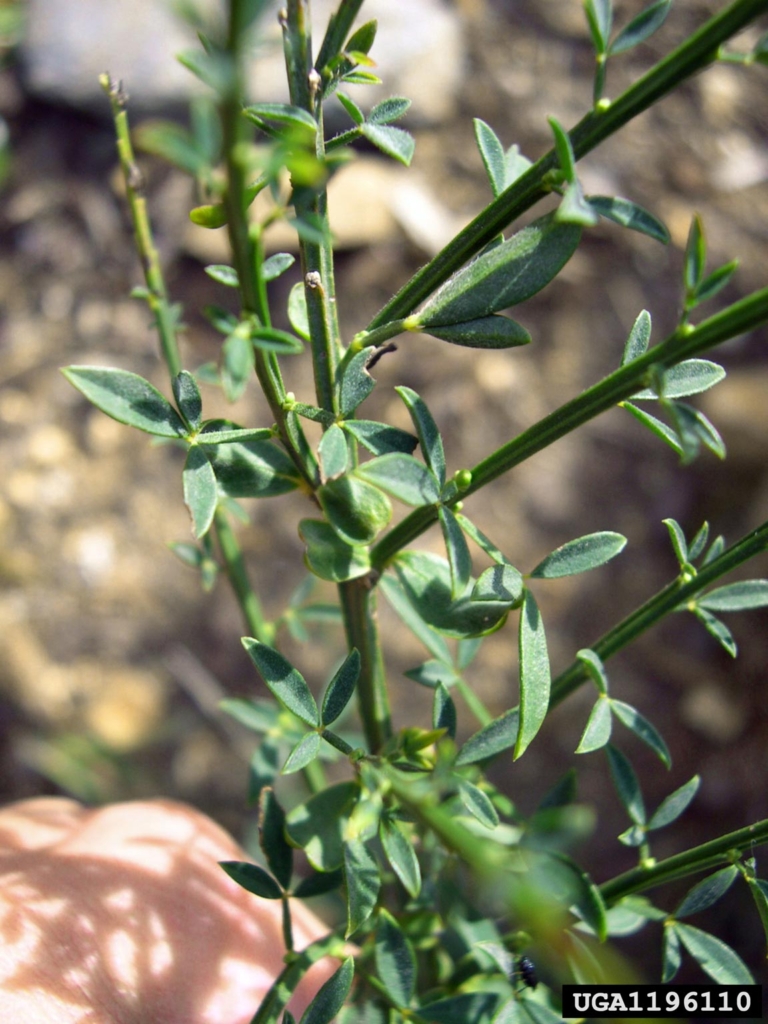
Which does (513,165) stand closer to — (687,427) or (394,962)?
(687,427)

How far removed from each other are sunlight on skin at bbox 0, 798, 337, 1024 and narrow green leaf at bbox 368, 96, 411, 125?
2.23ft

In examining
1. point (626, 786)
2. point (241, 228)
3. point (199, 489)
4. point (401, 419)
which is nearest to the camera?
point (241, 228)

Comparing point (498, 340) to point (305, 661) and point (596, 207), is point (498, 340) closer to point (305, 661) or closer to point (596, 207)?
point (596, 207)

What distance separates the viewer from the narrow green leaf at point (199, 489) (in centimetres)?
43

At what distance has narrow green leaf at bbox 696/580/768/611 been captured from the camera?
0.58m

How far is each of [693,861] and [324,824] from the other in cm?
27

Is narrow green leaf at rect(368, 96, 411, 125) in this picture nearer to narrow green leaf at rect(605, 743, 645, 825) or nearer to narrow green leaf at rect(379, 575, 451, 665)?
narrow green leaf at rect(379, 575, 451, 665)

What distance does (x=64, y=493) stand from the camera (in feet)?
6.44

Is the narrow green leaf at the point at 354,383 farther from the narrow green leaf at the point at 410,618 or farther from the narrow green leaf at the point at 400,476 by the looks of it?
the narrow green leaf at the point at 410,618

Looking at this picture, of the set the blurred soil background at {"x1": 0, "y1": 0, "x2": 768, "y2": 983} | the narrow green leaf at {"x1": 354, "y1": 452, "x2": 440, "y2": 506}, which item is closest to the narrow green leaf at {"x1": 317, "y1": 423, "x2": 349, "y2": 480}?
the narrow green leaf at {"x1": 354, "y1": 452, "x2": 440, "y2": 506}

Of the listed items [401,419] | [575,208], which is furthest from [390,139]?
[401,419]

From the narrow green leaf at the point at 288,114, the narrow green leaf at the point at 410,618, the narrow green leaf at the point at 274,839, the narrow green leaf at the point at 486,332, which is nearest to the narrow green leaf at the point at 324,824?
the narrow green leaf at the point at 274,839

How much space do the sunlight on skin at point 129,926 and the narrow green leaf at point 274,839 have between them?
20 cm

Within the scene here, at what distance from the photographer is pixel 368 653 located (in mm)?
616
